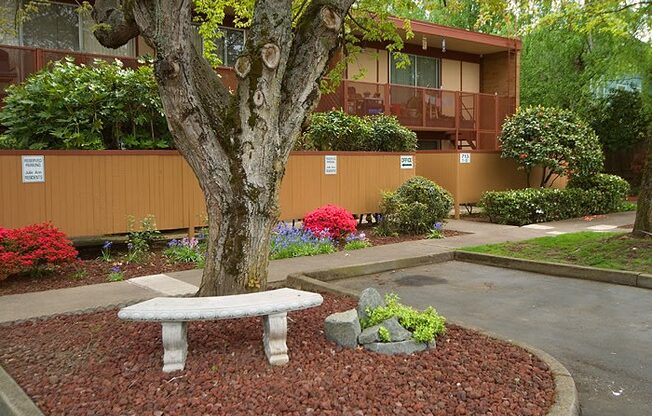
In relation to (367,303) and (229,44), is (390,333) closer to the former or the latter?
(367,303)

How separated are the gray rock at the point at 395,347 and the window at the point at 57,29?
523 inches

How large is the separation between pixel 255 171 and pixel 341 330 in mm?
1652

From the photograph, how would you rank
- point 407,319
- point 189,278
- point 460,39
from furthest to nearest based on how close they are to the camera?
1. point 460,39
2. point 189,278
3. point 407,319

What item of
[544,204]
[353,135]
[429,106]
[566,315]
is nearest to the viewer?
[566,315]

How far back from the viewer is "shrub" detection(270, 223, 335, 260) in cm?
1031

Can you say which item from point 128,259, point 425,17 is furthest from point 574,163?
point 425,17

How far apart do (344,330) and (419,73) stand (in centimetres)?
1997

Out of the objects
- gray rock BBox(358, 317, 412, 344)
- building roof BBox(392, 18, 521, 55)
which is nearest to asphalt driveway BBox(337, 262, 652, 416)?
gray rock BBox(358, 317, 412, 344)

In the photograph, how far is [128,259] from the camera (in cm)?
972

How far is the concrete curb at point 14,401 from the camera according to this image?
374cm

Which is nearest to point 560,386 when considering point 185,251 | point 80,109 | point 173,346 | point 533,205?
point 173,346

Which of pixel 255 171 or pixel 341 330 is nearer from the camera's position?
pixel 341 330

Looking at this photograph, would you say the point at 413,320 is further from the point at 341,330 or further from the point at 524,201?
the point at 524,201

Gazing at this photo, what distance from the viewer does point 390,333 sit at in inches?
187
